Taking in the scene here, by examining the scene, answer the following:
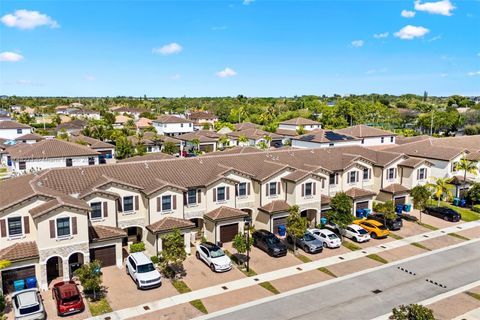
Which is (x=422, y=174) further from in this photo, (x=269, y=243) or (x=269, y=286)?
(x=269, y=286)

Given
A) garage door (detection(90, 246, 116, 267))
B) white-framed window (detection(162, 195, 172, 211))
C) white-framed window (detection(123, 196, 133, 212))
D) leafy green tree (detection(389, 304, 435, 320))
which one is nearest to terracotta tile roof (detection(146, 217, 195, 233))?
white-framed window (detection(162, 195, 172, 211))

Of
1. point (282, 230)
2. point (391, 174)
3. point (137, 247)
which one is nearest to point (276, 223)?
point (282, 230)

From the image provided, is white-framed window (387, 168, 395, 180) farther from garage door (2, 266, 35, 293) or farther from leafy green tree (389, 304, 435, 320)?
garage door (2, 266, 35, 293)

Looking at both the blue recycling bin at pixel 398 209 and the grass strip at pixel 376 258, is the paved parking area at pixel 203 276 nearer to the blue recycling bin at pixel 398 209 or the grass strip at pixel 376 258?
the grass strip at pixel 376 258

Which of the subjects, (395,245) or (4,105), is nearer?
(395,245)

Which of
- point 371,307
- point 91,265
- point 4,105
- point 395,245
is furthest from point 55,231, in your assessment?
point 4,105

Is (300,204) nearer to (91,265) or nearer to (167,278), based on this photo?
(167,278)
